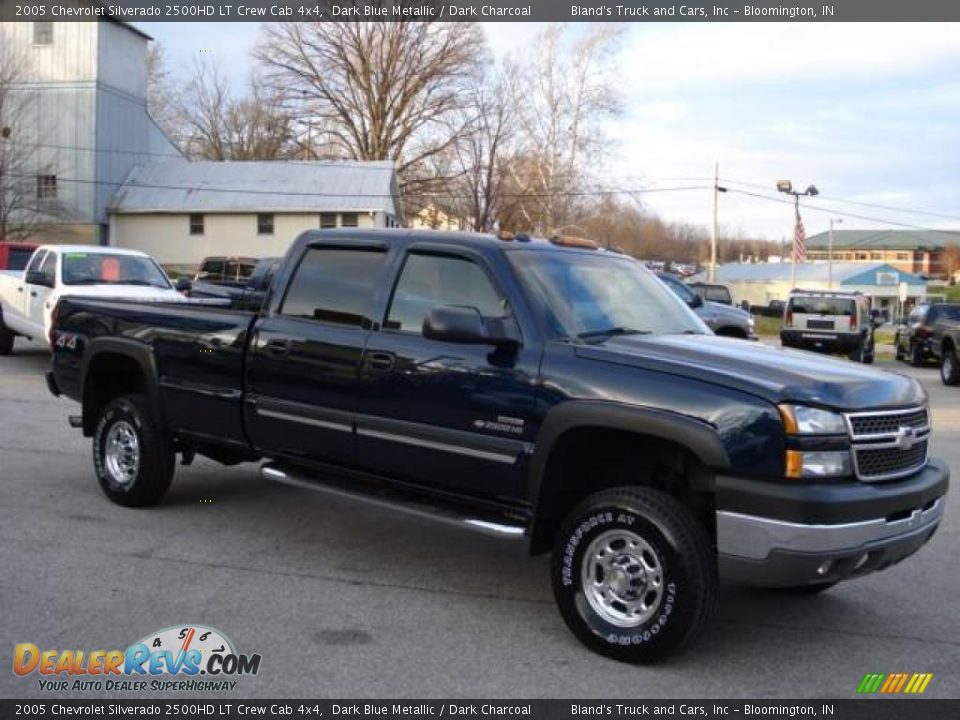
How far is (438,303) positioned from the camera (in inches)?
212

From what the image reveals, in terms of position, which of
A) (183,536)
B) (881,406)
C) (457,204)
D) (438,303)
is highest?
(457,204)

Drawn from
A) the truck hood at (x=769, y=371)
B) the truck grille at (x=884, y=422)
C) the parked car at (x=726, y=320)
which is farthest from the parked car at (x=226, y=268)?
the truck grille at (x=884, y=422)

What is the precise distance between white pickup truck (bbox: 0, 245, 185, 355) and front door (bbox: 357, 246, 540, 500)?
28.9 ft

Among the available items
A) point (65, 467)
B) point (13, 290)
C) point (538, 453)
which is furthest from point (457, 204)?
point (538, 453)

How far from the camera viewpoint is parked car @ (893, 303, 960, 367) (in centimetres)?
2248

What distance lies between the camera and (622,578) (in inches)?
178

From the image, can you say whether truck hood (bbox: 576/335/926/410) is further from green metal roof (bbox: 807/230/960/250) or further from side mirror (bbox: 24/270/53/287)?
green metal roof (bbox: 807/230/960/250)

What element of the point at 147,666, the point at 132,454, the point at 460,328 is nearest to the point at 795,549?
the point at 460,328

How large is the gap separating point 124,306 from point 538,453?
3723mm

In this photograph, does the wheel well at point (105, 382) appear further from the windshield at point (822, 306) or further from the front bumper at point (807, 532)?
the windshield at point (822, 306)

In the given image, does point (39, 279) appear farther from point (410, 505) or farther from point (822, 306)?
point (822, 306)

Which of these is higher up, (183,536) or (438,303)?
(438,303)

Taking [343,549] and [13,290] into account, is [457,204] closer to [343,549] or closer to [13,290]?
[13,290]
